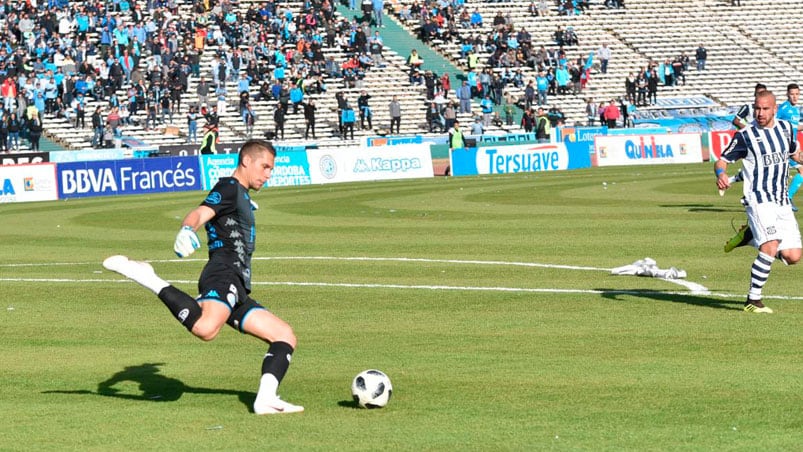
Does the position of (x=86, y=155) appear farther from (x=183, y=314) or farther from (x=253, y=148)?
(x=183, y=314)

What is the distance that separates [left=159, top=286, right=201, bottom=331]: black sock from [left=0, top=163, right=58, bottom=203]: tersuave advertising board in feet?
107

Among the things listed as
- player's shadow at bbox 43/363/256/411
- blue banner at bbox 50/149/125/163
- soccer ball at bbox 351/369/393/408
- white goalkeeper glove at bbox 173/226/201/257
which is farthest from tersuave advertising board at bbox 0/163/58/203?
white goalkeeper glove at bbox 173/226/201/257

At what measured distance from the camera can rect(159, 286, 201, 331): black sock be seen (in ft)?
29.2

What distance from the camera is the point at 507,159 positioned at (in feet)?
160

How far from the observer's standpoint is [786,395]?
9125 millimetres

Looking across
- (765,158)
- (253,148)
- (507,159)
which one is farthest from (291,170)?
(253,148)

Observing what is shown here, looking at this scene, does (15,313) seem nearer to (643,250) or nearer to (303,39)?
(643,250)

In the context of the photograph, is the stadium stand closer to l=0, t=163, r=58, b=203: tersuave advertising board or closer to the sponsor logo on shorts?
l=0, t=163, r=58, b=203: tersuave advertising board

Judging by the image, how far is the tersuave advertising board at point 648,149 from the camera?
5119 cm

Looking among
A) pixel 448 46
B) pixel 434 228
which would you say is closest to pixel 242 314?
pixel 434 228

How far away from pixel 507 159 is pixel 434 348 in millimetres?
37507

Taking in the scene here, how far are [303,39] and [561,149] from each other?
1607 centimetres

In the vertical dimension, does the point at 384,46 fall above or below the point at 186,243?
above

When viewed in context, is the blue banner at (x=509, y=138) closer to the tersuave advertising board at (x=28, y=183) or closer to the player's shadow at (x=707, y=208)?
the tersuave advertising board at (x=28, y=183)
